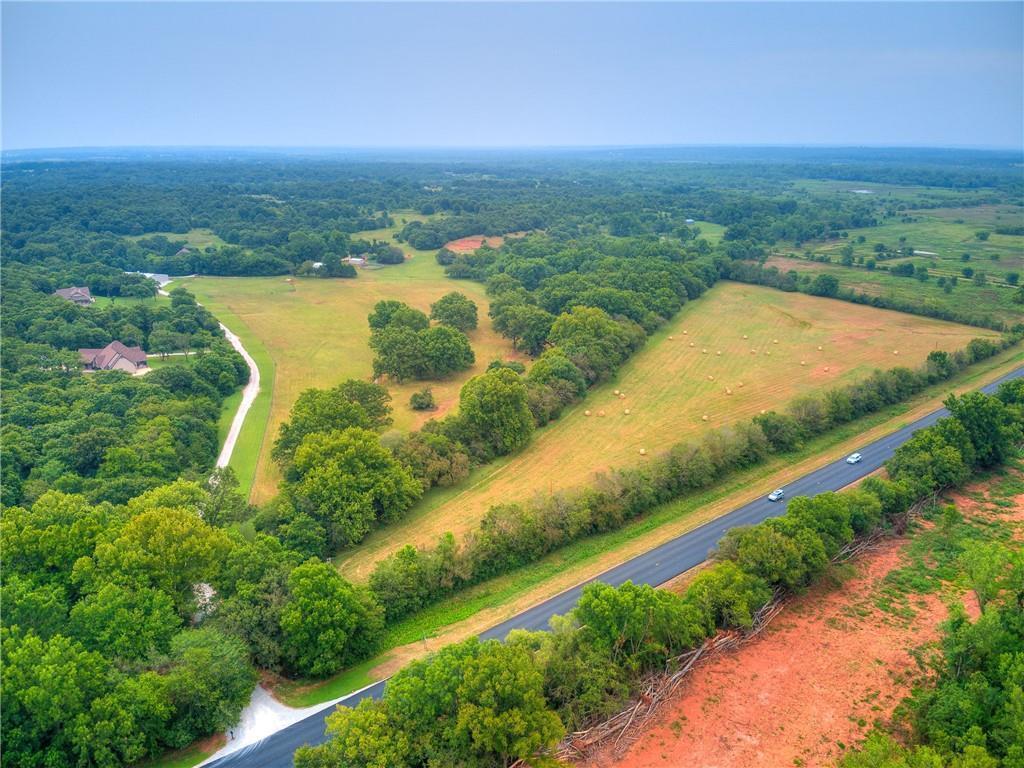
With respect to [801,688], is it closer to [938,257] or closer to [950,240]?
[938,257]

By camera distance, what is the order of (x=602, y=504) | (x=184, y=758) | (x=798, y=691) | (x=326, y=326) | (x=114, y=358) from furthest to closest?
(x=326, y=326) < (x=114, y=358) < (x=602, y=504) < (x=798, y=691) < (x=184, y=758)

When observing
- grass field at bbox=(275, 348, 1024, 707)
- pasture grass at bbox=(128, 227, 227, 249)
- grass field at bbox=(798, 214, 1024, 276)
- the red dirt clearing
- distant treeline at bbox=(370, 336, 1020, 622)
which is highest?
grass field at bbox=(798, 214, 1024, 276)

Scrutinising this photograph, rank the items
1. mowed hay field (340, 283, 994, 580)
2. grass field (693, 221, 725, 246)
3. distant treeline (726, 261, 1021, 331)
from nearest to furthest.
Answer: mowed hay field (340, 283, 994, 580)
distant treeline (726, 261, 1021, 331)
grass field (693, 221, 725, 246)

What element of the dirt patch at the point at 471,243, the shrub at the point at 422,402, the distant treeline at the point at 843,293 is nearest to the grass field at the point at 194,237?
the dirt patch at the point at 471,243

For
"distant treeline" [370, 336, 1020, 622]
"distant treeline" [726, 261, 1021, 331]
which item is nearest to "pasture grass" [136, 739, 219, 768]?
"distant treeline" [370, 336, 1020, 622]

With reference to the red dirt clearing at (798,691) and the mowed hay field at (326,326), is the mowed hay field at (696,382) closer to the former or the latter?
the mowed hay field at (326,326)

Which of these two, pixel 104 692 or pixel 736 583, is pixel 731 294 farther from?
pixel 104 692

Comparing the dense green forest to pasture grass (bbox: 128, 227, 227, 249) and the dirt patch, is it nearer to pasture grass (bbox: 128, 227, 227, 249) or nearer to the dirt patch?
pasture grass (bbox: 128, 227, 227, 249)

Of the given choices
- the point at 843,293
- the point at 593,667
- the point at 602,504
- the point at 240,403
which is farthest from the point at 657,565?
the point at 843,293
